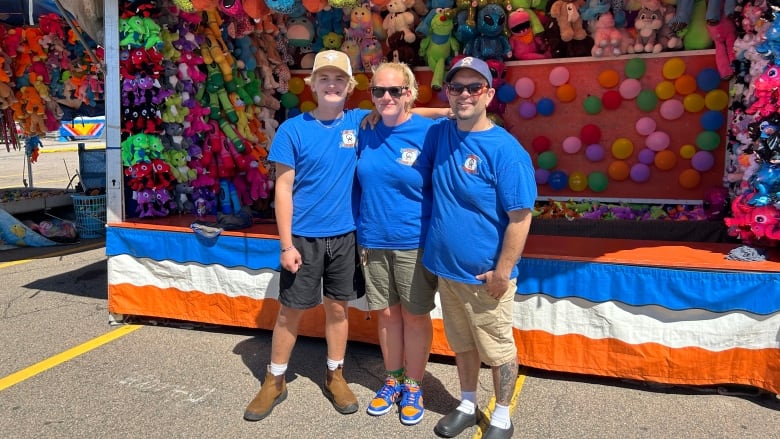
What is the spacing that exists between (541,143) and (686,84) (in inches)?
46.6

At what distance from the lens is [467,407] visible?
290 cm

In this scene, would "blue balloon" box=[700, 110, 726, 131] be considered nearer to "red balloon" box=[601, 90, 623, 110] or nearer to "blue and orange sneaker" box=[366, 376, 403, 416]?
"red balloon" box=[601, 90, 623, 110]

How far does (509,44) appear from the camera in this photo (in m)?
5.13

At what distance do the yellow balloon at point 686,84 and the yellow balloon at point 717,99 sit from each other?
5.0 inches

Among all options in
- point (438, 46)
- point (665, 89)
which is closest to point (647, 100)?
point (665, 89)

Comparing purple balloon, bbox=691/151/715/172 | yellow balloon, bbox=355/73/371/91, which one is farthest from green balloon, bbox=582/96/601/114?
yellow balloon, bbox=355/73/371/91

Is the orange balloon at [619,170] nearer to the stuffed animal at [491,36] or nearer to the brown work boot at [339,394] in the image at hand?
the stuffed animal at [491,36]

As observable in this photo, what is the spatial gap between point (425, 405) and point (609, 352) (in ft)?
3.45

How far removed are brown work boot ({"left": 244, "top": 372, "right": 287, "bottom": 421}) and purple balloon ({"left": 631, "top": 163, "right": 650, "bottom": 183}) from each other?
3.35 m

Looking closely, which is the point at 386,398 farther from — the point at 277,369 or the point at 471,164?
the point at 471,164

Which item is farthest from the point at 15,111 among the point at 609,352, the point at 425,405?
the point at 609,352

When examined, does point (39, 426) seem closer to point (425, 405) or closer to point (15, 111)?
point (425, 405)

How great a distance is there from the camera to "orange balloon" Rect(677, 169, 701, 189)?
4.83m

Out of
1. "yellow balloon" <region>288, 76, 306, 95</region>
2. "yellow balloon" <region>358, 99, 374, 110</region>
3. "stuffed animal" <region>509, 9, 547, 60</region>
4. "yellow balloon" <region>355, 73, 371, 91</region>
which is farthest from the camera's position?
"yellow balloon" <region>288, 76, 306, 95</region>
